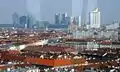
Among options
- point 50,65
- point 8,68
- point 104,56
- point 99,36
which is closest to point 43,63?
point 50,65

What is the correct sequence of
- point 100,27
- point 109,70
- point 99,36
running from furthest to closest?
point 100,27, point 99,36, point 109,70

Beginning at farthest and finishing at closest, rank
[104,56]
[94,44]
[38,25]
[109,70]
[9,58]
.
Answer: [38,25], [94,44], [104,56], [9,58], [109,70]

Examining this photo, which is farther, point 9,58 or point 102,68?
point 9,58

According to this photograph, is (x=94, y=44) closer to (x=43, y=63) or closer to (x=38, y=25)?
(x=43, y=63)

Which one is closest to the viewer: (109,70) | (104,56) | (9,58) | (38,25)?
(109,70)

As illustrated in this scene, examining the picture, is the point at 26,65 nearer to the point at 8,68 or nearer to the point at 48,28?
the point at 8,68

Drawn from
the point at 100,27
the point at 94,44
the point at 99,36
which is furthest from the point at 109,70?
the point at 100,27

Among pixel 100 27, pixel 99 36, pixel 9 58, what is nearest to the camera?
pixel 9 58
